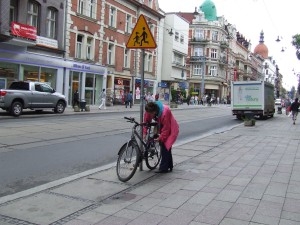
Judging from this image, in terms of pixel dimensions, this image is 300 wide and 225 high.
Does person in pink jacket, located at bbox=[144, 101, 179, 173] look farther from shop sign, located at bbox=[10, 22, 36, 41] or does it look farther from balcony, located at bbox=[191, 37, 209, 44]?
balcony, located at bbox=[191, 37, 209, 44]

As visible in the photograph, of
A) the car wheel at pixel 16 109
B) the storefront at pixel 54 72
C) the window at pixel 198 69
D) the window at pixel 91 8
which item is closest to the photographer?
the car wheel at pixel 16 109

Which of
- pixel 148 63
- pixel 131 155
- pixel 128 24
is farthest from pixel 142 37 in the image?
pixel 148 63

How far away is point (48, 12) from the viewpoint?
30.0 meters

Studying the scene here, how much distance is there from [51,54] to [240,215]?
1064 inches

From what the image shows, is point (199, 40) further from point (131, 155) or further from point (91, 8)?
point (131, 155)

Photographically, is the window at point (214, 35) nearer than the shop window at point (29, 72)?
No

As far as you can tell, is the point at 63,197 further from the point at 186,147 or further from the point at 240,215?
the point at 186,147

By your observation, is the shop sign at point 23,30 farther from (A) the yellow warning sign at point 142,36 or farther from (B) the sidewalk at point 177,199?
(B) the sidewalk at point 177,199

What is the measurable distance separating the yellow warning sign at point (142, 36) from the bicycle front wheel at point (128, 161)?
6.35 feet

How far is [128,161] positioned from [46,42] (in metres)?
23.9

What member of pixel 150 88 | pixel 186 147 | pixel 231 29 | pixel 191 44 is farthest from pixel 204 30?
pixel 186 147

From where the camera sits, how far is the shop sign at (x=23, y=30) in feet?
82.2

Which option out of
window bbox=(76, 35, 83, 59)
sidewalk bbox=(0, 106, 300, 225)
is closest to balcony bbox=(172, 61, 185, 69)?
window bbox=(76, 35, 83, 59)

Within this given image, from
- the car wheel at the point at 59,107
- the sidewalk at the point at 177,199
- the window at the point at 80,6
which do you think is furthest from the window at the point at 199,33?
the sidewalk at the point at 177,199
